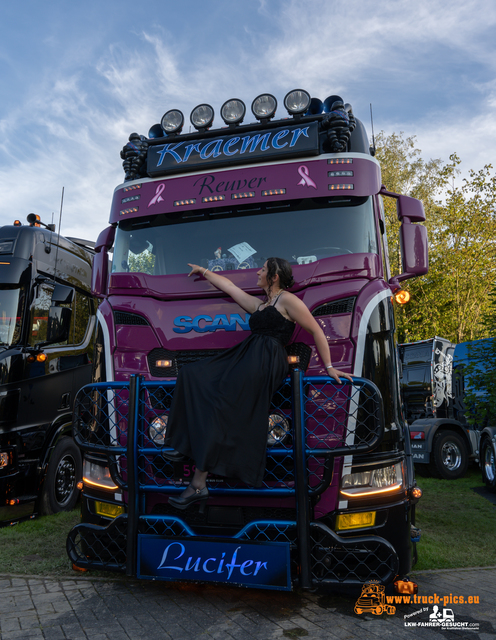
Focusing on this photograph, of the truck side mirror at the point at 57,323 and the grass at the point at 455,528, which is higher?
the truck side mirror at the point at 57,323

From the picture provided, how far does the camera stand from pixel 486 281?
21016 mm

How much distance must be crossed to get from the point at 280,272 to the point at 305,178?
40.8 inches

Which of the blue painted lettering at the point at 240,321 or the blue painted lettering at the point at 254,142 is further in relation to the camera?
the blue painted lettering at the point at 254,142

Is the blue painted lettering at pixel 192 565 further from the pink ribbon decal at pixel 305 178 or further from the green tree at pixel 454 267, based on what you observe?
the green tree at pixel 454 267

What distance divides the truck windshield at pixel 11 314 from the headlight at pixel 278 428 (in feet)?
12.3

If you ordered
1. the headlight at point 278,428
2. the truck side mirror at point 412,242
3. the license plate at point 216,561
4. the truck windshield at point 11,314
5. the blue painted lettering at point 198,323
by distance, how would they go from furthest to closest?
the truck windshield at point 11,314 → the truck side mirror at point 412,242 → the blue painted lettering at point 198,323 → the headlight at point 278,428 → the license plate at point 216,561

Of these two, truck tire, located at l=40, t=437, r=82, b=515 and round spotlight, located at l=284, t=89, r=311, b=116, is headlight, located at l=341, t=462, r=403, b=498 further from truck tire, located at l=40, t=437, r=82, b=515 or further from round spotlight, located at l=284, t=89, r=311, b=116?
truck tire, located at l=40, t=437, r=82, b=515

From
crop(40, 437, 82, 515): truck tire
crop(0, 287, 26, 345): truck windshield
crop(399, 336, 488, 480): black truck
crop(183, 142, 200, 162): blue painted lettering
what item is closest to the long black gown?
crop(183, 142, 200, 162): blue painted lettering

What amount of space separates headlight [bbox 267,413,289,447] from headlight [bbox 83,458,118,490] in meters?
1.23

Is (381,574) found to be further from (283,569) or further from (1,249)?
Result: (1,249)

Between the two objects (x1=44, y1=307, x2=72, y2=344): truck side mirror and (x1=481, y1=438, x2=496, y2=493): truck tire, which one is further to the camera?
(x1=481, y1=438, x2=496, y2=493): truck tire

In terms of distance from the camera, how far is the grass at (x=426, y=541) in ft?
15.4

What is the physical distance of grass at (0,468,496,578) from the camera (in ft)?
15.4

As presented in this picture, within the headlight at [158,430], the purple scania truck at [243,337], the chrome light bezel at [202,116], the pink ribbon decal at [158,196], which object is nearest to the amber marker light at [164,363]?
the purple scania truck at [243,337]
